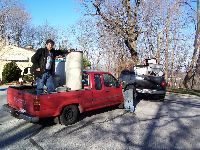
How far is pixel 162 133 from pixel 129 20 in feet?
60.3

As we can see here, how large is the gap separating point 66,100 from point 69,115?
0.58m

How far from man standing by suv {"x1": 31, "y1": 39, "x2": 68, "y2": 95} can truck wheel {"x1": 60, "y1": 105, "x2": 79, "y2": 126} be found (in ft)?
2.64

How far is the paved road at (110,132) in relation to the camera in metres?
7.28

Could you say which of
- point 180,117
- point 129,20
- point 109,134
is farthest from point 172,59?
point 109,134

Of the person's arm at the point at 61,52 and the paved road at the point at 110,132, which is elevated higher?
the person's arm at the point at 61,52

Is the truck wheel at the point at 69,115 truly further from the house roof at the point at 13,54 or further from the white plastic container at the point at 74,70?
the house roof at the point at 13,54

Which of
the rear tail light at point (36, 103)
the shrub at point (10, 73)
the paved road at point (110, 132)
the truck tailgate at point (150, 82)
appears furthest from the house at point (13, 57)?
Answer: the rear tail light at point (36, 103)

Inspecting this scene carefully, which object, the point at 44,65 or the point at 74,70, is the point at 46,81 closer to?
the point at 44,65

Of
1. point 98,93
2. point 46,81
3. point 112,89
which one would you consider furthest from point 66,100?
point 112,89

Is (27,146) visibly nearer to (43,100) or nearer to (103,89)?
(43,100)

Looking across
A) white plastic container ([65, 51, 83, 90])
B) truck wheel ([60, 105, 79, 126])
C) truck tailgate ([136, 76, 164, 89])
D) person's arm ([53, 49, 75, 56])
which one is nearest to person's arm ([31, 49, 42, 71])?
person's arm ([53, 49, 75, 56])

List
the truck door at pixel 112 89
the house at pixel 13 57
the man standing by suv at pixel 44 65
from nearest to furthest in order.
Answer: the man standing by suv at pixel 44 65
the truck door at pixel 112 89
the house at pixel 13 57

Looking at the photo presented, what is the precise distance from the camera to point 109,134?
8.16 m

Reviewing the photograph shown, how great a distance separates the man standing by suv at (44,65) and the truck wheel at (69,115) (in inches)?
31.6
